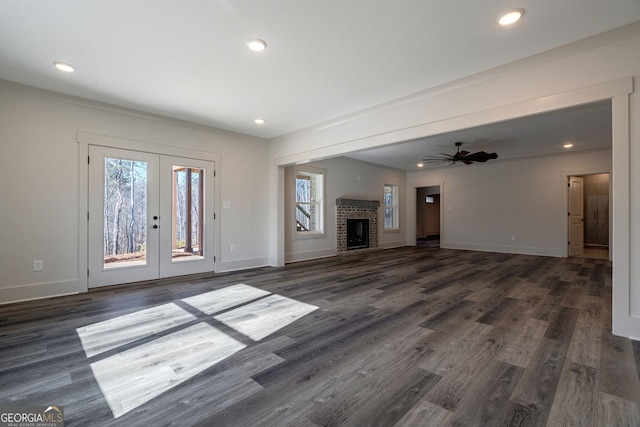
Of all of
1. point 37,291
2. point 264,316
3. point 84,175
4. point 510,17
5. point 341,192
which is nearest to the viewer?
point 510,17

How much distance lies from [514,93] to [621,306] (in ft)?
7.32

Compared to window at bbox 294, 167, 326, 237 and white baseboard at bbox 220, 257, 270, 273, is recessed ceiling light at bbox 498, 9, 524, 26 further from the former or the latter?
white baseboard at bbox 220, 257, 270, 273

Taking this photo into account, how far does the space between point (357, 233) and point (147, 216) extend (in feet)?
17.7

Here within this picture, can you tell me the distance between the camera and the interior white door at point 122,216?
162 inches

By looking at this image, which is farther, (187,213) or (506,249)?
(506,249)

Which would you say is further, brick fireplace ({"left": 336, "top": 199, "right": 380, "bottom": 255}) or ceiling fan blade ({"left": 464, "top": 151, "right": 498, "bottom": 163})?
brick fireplace ({"left": 336, "top": 199, "right": 380, "bottom": 255})

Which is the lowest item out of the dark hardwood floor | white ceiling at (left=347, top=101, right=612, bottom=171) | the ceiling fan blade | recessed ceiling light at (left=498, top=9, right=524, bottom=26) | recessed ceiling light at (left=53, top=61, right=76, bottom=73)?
the dark hardwood floor

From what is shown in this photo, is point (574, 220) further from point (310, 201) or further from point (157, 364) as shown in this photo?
point (157, 364)

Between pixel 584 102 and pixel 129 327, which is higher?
pixel 584 102

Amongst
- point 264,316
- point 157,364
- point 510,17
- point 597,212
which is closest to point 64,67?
point 157,364

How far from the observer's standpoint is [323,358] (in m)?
2.17

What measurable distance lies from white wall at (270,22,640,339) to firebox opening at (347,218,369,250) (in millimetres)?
4425

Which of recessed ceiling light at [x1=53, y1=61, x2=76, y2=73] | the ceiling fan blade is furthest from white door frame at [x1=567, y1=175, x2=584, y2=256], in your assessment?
recessed ceiling light at [x1=53, y1=61, x2=76, y2=73]

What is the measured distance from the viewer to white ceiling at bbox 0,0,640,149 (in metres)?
2.23
